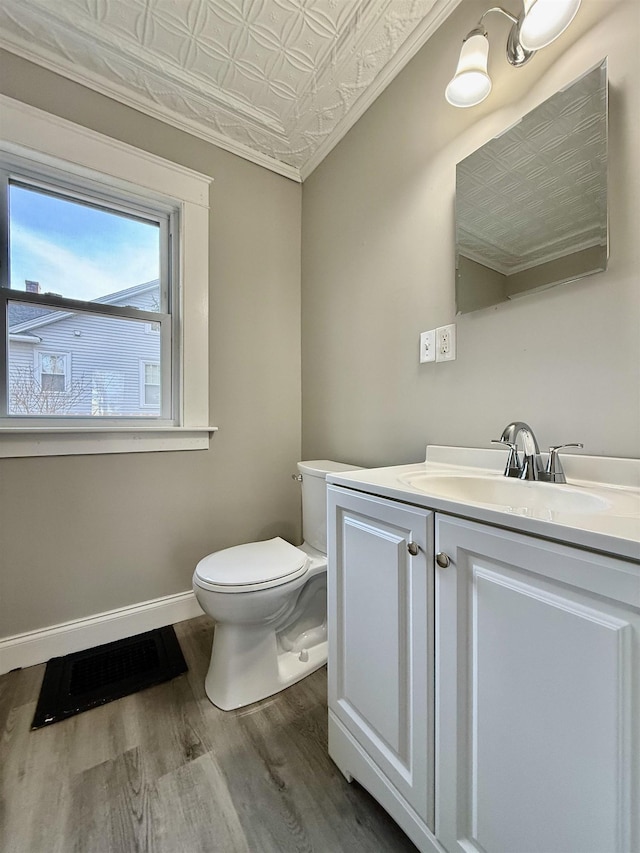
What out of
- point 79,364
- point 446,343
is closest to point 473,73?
point 446,343

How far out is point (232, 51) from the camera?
140cm

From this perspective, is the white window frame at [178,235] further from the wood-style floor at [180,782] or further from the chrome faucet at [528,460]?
the chrome faucet at [528,460]

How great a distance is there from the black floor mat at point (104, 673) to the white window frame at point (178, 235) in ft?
2.79

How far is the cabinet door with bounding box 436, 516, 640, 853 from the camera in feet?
1.47

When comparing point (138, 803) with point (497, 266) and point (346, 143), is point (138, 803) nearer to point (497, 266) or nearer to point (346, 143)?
point (497, 266)

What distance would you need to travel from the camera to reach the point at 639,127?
794 mm

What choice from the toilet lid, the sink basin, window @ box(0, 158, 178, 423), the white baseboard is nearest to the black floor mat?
the white baseboard

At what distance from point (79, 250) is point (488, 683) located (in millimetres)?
2079

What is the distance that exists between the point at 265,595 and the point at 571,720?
880 mm

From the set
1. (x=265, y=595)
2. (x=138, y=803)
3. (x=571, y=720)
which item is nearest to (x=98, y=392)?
(x=265, y=595)

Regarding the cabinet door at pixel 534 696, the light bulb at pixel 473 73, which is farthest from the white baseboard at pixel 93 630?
the light bulb at pixel 473 73

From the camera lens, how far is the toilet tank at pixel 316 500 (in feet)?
4.89

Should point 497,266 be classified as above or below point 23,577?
above

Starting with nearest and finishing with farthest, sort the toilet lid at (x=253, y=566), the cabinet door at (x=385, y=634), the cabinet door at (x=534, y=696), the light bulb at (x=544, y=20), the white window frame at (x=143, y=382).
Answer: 1. the cabinet door at (x=534, y=696)
2. the cabinet door at (x=385, y=634)
3. the light bulb at (x=544, y=20)
4. the toilet lid at (x=253, y=566)
5. the white window frame at (x=143, y=382)
